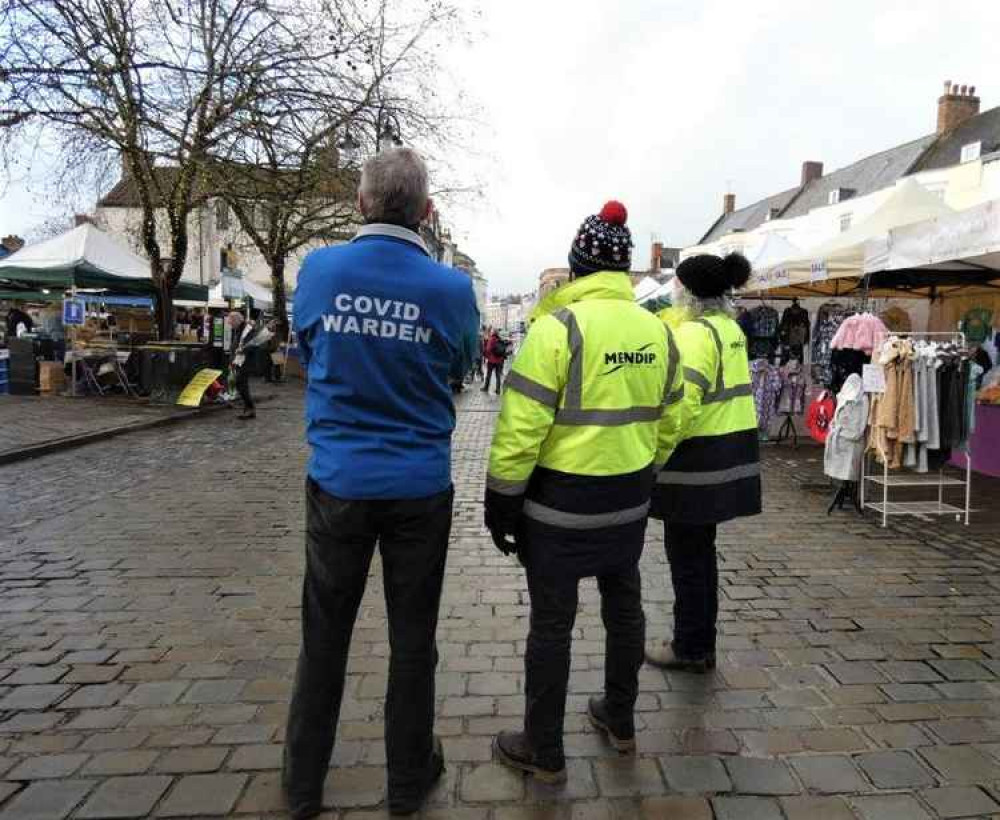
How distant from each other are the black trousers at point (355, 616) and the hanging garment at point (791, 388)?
932 cm

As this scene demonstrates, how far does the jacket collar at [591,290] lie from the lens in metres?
2.47

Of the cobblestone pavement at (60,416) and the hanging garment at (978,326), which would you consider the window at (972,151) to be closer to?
the hanging garment at (978,326)

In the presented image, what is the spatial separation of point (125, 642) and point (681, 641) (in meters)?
2.68

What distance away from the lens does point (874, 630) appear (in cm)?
384

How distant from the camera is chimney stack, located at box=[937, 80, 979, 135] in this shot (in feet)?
105

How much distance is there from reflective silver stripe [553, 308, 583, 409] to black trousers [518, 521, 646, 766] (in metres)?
0.44

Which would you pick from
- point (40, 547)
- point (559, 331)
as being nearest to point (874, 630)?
point (559, 331)

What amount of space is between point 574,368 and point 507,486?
1.43ft

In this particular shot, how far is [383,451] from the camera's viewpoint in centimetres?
212

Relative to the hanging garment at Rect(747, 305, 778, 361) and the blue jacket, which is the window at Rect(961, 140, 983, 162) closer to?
the hanging garment at Rect(747, 305, 778, 361)

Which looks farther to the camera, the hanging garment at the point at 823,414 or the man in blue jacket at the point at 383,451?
the hanging garment at the point at 823,414

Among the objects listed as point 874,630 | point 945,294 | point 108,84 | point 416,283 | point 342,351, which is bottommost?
point 874,630

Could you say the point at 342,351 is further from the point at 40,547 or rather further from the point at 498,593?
the point at 40,547

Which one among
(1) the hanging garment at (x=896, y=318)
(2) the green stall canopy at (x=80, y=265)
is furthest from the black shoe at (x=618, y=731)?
(2) the green stall canopy at (x=80, y=265)
